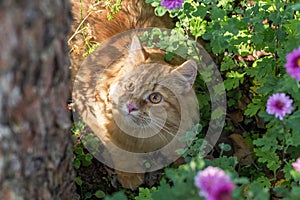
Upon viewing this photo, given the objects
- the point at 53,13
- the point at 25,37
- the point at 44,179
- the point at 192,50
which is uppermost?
the point at 192,50

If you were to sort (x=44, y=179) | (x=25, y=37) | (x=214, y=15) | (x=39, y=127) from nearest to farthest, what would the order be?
(x=25, y=37)
(x=39, y=127)
(x=44, y=179)
(x=214, y=15)

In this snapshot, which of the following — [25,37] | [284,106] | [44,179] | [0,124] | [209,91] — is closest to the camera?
[25,37]

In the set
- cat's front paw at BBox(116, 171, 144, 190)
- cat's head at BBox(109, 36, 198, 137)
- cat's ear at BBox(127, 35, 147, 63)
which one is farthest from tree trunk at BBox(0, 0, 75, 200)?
cat's front paw at BBox(116, 171, 144, 190)

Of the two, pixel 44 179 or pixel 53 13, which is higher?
pixel 53 13

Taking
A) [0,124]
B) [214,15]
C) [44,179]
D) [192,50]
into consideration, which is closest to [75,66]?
[192,50]

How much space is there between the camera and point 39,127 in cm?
149

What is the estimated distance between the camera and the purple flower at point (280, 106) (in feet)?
6.24

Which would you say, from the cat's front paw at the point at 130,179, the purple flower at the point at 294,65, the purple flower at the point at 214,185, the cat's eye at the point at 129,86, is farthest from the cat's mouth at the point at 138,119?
the purple flower at the point at 214,185

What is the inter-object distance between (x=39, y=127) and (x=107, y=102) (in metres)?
1.24

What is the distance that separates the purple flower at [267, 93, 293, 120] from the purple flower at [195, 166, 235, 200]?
0.51 meters

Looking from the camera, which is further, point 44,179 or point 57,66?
point 44,179

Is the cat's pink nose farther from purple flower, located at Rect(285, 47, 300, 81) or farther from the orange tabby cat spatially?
purple flower, located at Rect(285, 47, 300, 81)

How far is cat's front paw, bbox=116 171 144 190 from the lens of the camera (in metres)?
2.87

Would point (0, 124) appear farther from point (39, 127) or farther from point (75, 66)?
point (75, 66)
